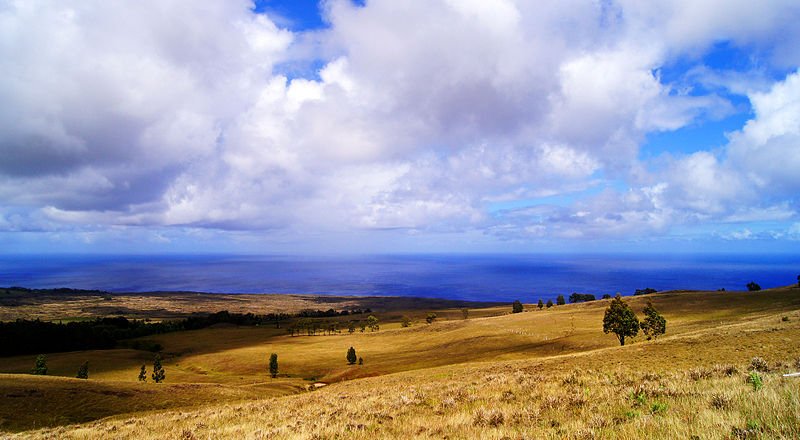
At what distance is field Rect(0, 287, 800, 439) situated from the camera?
729cm

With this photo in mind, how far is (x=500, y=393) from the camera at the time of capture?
534 inches

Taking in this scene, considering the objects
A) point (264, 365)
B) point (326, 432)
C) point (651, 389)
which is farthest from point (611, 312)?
point (264, 365)

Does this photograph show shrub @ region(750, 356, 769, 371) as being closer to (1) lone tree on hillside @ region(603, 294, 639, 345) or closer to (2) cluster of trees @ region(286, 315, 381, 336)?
(1) lone tree on hillside @ region(603, 294, 639, 345)

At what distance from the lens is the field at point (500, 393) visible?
729 centimetres

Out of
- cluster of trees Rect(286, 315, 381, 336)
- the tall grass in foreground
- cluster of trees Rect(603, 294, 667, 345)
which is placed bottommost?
cluster of trees Rect(286, 315, 381, 336)

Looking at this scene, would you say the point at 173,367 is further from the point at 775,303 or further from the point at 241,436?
the point at 775,303

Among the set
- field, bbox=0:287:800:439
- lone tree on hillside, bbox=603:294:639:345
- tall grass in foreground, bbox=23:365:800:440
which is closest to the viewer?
tall grass in foreground, bbox=23:365:800:440

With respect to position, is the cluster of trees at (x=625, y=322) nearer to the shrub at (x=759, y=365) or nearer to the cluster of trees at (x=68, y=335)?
the shrub at (x=759, y=365)

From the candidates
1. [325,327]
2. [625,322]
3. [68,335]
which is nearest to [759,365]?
[625,322]

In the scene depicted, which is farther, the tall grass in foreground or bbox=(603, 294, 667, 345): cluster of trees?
bbox=(603, 294, 667, 345): cluster of trees

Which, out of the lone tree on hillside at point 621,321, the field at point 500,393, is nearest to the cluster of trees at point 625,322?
the lone tree on hillside at point 621,321

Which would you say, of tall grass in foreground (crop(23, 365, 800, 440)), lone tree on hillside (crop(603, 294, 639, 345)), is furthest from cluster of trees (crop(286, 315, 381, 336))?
tall grass in foreground (crop(23, 365, 800, 440))

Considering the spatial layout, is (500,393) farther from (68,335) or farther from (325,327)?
(68,335)

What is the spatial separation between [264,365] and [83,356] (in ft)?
176
